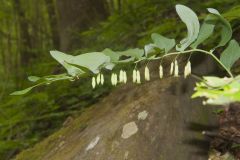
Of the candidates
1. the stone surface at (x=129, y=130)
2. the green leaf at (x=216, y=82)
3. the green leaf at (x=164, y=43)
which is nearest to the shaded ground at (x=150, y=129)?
the stone surface at (x=129, y=130)

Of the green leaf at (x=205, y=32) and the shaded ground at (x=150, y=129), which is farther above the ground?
the green leaf at (x=205, y=32)

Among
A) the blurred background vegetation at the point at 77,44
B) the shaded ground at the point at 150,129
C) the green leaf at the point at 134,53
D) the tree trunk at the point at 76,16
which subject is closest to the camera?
the green leaf at the point at 134,53

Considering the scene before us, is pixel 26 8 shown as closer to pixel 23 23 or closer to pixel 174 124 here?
pixel 23 23

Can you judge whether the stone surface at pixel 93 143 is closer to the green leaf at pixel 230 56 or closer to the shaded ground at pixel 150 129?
the shaded ground at pixel 150 129

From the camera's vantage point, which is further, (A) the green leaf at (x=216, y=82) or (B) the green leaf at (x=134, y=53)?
(B) the green leaf at (x=134, y=53)

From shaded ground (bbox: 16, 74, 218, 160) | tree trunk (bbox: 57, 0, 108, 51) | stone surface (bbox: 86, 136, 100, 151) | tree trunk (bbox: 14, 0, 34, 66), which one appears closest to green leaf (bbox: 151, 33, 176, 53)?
shaded ground (bbox: 16, 74, 218, 160)

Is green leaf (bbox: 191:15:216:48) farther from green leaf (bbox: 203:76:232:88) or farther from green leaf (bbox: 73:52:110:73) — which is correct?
green leaf (bbox: 203:76:232:88)
